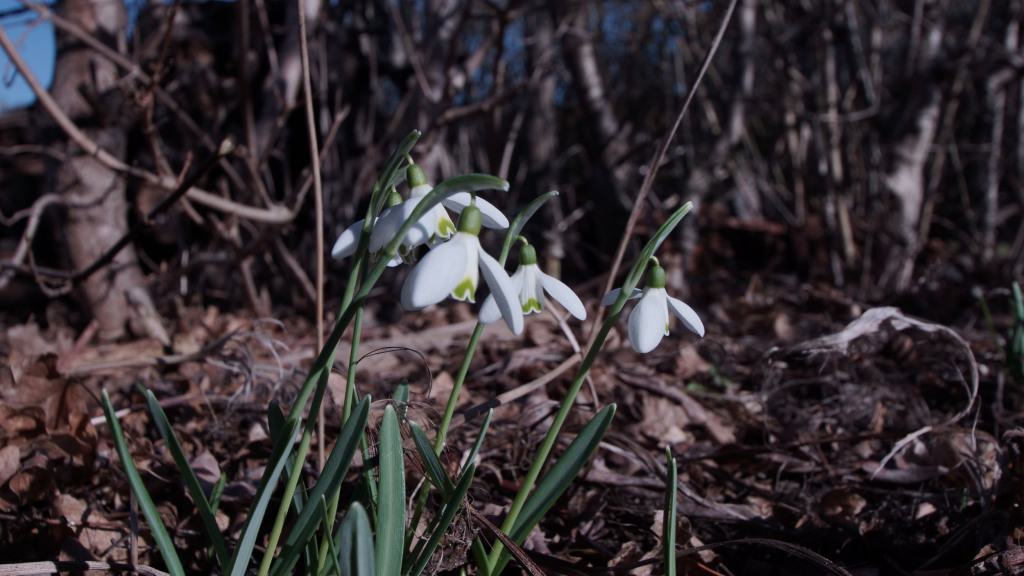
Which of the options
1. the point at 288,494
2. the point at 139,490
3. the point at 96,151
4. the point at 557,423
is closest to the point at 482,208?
the point at 557,423

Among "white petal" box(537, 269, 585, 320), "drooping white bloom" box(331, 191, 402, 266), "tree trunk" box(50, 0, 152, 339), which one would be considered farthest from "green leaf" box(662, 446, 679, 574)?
"tree trunk" box(50, 0, 152, 339)

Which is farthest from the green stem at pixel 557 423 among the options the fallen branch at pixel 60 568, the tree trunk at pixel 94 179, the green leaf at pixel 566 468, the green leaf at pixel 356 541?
the tree trunk at pixel 94 179

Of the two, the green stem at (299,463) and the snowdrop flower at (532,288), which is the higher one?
the snowdrop flower at (532,288)

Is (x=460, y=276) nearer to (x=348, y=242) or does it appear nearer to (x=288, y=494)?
(x=348, y=242)

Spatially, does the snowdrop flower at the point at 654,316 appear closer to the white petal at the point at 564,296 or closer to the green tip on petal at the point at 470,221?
the white petal at the point at 564,296

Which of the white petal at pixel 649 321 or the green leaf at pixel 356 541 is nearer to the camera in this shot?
the green leaf at pixel 356 541

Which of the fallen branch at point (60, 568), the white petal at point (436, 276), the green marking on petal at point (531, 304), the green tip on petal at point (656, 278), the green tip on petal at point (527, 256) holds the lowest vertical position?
the fallen branch at point (60, 568)

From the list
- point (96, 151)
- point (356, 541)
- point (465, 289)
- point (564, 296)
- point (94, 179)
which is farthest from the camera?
point (94, 179)
